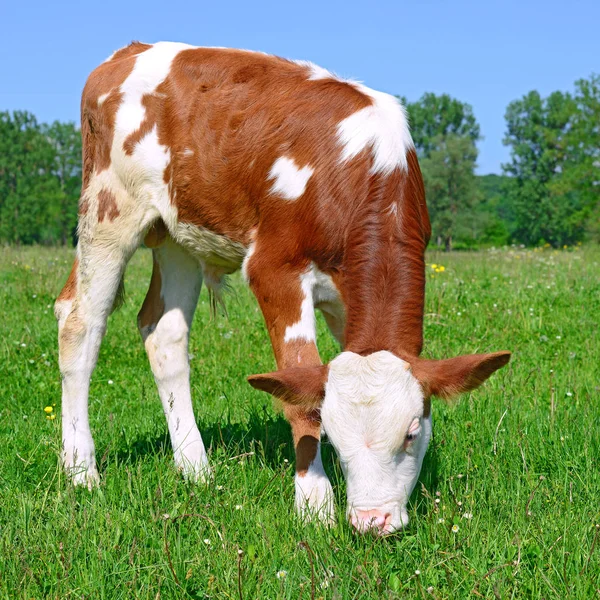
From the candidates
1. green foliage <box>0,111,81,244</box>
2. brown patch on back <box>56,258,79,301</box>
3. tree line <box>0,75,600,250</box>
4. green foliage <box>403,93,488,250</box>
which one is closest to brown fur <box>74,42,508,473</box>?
brown patch on back <box>56,258,79,301</box>

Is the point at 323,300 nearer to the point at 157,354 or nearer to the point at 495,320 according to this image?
the point at 157,354

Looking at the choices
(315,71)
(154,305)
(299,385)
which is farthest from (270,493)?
(315,71)

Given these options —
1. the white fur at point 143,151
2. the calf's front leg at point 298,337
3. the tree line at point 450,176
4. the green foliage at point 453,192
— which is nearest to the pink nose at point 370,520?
the calf's front leg at point 298,337

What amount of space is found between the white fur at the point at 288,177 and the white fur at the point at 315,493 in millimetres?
1388

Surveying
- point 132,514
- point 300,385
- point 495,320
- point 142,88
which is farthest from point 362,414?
point 495,320

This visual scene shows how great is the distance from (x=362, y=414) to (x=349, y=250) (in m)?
0.95

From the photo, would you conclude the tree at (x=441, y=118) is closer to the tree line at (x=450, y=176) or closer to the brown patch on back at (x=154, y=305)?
the tree line at (x=450, y=176)

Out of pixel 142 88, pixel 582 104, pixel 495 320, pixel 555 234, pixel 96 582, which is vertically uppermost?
pixel 582 104

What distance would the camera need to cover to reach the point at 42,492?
4078 millimetres

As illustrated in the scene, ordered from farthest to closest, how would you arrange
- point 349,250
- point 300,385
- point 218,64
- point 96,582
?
point 218,64
point 349,250
point 300,385
point 96,582

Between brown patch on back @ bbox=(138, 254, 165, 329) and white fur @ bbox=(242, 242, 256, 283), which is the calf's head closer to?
white fur @ bbox=(242, 242, 256, 283)

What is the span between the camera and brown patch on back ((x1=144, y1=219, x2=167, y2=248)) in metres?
5.24

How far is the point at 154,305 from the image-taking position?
5.59 meters

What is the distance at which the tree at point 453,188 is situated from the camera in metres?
79.8
